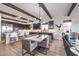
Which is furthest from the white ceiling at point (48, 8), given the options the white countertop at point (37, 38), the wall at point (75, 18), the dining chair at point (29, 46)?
the dining chair at point (29, 46)

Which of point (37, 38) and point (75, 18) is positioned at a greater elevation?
point (75, 18)

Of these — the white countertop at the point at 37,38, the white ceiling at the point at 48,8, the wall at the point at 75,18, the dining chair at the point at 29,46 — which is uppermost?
the white ceiling at the point at 48,8

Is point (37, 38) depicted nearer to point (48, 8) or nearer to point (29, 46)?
point (29, 46)

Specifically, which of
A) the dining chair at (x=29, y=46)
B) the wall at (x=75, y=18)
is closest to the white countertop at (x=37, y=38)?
the dining chair at (x=29, y=46)

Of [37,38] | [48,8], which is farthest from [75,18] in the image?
[37,38]

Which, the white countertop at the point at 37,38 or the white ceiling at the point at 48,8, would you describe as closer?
the white ceiling at the point at 48,8

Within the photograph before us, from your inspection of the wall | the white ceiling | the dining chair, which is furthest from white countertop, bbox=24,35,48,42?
the wall

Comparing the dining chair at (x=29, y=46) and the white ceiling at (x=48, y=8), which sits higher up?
the white ceiling at (x=48, y=8)

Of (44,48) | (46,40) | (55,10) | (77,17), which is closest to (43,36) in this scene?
(46,40)

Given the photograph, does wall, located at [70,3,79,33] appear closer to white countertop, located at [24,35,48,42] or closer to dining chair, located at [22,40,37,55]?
white countertop, located at [24,35,48,42]

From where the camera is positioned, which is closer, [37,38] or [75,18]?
[75,18]

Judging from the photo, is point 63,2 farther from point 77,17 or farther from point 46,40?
point 46,40

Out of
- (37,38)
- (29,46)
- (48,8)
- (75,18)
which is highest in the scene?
(48,8)

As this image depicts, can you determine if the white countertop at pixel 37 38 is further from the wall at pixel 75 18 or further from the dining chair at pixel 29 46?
the wall at pixel 75 18
